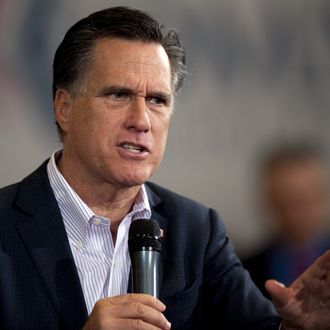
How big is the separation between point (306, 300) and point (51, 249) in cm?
72

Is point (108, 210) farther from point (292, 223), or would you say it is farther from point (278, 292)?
point (292, 223)

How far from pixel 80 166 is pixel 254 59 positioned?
4.61 feet

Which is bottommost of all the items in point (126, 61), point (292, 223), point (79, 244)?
point (292, 223)

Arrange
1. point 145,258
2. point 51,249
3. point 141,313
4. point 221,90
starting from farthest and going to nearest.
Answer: point 221,90
point 51,249
point 145,258
point 141,313

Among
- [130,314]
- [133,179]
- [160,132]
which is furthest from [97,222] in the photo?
[130,314]

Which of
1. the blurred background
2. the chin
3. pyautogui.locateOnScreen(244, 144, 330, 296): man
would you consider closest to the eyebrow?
the chin

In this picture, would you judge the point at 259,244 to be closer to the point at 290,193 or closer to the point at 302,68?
the point at 290,193

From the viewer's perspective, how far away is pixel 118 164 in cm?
217

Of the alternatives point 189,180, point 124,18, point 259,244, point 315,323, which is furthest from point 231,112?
point 315,323

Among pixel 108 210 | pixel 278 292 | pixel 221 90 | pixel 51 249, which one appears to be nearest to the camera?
pixel 278 292

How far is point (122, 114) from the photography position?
2.18 m

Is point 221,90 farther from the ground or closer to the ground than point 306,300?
farther from the ground

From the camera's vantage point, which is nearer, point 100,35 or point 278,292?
point 278,292

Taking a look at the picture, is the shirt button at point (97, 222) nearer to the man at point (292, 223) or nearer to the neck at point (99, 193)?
the neck at point (99, 193)
